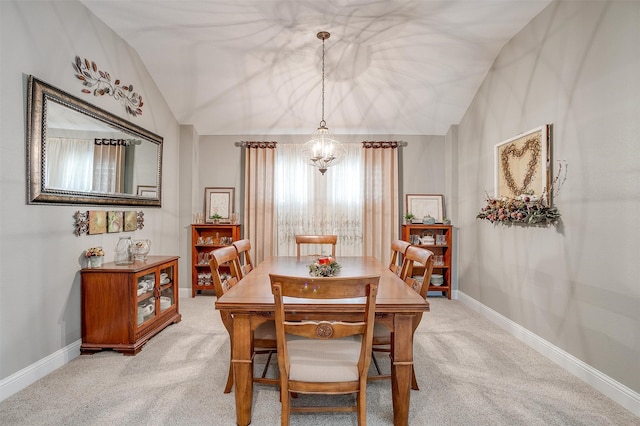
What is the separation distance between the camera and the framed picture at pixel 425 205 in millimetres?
4645

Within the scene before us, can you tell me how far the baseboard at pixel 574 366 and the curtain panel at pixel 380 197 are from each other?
5.22ft

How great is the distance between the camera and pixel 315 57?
11.4 feet

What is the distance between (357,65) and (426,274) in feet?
8.76

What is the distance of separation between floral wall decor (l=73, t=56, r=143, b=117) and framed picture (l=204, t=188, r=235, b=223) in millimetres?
1508

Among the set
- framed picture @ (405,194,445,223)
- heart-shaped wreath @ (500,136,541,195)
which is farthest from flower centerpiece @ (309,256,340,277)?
framed picture @ (405,194,445,223)

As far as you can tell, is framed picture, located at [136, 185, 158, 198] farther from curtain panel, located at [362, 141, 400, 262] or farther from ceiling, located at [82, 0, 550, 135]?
curtain panel, located at [362, 141, 400, 262]

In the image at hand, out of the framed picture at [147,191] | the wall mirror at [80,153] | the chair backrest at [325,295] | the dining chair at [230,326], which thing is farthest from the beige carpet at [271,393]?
the framed picture at [147,191]

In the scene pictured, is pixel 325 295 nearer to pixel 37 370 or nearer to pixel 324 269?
pixel 324 269

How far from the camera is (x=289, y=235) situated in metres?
4.69

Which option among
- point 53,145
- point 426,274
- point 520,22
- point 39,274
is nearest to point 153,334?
point 39,274

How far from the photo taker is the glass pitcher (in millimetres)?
2935

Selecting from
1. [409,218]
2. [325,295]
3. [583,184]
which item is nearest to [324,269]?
[325,295]

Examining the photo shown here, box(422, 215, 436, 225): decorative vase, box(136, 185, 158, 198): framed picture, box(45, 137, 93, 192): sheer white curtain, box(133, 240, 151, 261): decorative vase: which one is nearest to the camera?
box(45, 137, 93, 192): sheer white curtain

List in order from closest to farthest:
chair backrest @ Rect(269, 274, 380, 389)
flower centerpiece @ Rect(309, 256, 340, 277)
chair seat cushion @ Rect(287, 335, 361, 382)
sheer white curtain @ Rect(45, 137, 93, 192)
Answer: chair backrest @ Rect(269, 274, 380, 389) < chair seat cushion @ Rect(287, 335, 361, 382) < flower centerpiece @ Rect(309, 256, 340, 277) < sheer white curtain @ Rect(45, 137, 93, 192)
